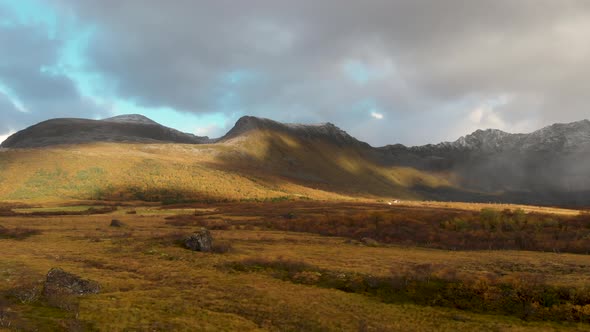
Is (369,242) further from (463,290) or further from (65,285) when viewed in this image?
(65,285)

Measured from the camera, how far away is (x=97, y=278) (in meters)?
26.5

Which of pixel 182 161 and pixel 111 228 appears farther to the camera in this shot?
pixel 182 161

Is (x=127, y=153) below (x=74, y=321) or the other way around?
the other way around

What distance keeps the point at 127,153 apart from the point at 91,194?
46.7 m

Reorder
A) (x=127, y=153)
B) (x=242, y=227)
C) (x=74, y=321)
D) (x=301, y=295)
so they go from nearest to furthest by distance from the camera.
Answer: (x=74, y=321) < (x=301, y=295) < (x=242, y=227) < (x=127, y=153)

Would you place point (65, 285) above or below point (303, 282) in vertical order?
above

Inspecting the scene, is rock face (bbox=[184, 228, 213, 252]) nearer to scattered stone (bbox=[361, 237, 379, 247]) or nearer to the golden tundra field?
the golden tundra field

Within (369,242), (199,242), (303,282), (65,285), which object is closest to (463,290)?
(303,282)

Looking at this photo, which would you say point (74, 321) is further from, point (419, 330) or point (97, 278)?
point (419, 330)

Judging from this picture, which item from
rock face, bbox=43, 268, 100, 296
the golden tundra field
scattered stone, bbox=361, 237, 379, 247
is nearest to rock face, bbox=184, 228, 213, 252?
the golden tundra field

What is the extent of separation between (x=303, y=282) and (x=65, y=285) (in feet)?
50.3

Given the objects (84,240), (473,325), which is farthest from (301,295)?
(84,240)

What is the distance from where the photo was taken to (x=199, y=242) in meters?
38.0

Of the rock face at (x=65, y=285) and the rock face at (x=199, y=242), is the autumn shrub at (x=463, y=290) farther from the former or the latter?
the rock face at (x=65, y=285)
